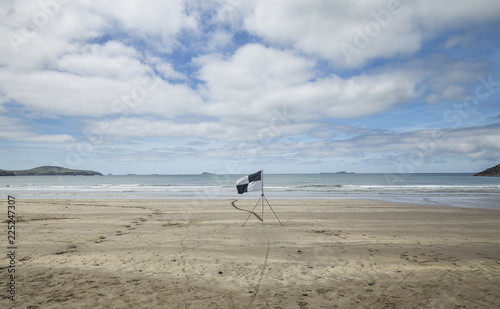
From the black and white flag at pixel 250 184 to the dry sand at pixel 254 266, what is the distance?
1778 millimetres

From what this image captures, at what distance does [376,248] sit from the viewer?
8.44 m

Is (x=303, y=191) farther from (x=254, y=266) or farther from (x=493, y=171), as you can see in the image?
(x=493, y=171)

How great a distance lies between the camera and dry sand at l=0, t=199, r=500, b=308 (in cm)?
503

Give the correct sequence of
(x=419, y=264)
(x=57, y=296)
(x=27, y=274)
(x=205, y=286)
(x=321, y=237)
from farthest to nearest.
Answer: (x=321, y=237), (x=419, y=264), (x=27, y=274), (x=205, y=286), (x=57, y=296)

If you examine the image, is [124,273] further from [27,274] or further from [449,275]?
[449,275]

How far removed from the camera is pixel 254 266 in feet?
22.2

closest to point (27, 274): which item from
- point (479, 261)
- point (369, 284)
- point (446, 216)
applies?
point (369, 284)

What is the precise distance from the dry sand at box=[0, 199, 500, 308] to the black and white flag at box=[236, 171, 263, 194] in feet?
5.83

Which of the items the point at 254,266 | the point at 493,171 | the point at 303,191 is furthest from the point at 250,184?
the point at 493,171

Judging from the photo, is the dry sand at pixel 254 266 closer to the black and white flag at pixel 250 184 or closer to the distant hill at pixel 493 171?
the black and white flag at pixel 250 184

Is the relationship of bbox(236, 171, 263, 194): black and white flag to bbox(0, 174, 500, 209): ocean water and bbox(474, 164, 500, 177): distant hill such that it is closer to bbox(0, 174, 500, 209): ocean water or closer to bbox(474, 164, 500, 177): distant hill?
bbox(0, 174, 500, 209): ocean water

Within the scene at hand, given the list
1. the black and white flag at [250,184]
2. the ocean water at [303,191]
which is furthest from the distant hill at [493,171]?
the black and white flag at [250,184]

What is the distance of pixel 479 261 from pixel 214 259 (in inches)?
290

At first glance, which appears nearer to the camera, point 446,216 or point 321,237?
point 321,237
